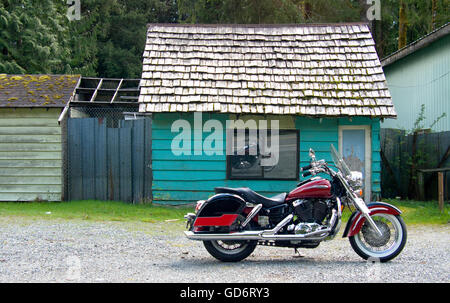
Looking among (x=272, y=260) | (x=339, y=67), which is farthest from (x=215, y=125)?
(x=272, y=260)

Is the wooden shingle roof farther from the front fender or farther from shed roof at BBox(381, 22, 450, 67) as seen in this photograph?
the front fender

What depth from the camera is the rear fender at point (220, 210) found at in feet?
22.3

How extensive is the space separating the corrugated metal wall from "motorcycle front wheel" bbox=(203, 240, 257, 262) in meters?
10.2

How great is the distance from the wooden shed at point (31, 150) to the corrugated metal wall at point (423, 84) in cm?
1077

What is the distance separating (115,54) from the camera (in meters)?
31.1

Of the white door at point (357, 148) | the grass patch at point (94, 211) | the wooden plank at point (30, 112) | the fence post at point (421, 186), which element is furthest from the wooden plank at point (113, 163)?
the fence post at point (421, 186)

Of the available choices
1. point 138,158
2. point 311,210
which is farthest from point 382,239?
point 138,158

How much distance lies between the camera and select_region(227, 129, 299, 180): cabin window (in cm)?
1255

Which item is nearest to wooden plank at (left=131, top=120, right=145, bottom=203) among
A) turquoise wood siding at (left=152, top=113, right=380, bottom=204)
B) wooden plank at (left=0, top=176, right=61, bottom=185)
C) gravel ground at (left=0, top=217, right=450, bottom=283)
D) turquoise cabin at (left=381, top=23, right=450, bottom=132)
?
turquoise wood siding at (left=152, top=113, right=380, bottom=204)

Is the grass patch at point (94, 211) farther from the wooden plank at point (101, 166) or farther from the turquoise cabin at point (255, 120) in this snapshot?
the turquoise cabin at point (255, 120)

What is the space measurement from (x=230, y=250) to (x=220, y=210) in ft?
1.87

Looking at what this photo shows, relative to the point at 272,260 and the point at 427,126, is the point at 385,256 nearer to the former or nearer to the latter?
the point at 272,260
